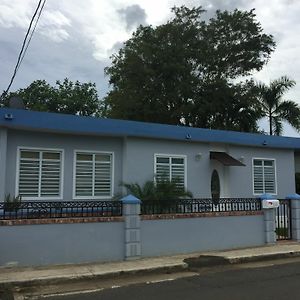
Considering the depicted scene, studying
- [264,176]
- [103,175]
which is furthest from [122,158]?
[264,176]

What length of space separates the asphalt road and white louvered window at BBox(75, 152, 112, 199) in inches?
238

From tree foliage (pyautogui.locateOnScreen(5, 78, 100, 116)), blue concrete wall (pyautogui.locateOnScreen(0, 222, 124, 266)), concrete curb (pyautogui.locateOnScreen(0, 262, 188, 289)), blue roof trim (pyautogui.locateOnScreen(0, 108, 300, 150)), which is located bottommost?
concrete curb (pyautogui.locateOnScreen(0, 262, 188, 289))

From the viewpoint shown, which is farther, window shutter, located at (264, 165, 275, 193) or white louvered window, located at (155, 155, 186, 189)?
window shutter, located at (264, 165, 275, 193)

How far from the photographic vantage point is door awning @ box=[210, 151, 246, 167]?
54.2 ft

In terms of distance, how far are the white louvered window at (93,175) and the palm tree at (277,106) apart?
13.0 metres

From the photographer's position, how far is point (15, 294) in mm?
7789

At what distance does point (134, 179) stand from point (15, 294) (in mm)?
7498

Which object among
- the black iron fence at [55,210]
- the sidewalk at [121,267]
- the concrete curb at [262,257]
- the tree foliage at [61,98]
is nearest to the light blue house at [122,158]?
the black iron fence at [55,210]

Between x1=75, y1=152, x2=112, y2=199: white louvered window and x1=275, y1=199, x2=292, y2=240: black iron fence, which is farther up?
x1=75, y1=152, x2=112, y2=199: white louvered window

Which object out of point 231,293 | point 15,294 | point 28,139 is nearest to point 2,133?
point 28,139

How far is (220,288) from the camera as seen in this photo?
7977 millimetres

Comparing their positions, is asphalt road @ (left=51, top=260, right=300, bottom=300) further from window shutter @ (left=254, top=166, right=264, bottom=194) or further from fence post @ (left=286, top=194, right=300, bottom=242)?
window shutter @ (left=254, top=166, right=264, bottom=194)

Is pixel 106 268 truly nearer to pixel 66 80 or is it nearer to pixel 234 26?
pixel 234 26

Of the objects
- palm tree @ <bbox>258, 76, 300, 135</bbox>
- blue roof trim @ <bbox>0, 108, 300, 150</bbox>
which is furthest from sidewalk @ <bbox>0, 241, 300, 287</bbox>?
palm tree @ <bbox>258, 76, 300, 135</bbox>
